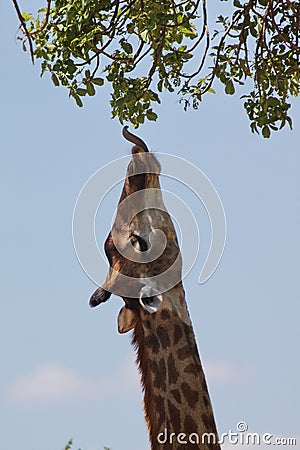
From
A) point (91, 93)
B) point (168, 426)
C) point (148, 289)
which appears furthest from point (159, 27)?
point (168, 426)

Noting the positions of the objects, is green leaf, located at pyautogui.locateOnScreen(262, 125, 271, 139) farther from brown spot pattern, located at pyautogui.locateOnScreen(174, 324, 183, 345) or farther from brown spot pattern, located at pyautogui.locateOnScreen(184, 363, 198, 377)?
brown spot pattern, located at pyautogui.locateOnScreen(184, 363, 198, 377)

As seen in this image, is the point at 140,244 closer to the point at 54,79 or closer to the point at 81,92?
the point at 81,92

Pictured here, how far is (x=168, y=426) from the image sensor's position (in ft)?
14.1

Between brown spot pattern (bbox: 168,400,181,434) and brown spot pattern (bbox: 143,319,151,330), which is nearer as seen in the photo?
brown spot pattern (bbox: 168,400,181,434)

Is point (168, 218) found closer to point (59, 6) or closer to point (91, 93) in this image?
point (91, 93)

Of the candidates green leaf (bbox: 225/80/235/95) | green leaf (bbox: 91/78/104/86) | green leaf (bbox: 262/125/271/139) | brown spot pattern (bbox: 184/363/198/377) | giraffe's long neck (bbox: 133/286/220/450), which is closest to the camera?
giraffe's long neck (bbox: 133/286/220/450)

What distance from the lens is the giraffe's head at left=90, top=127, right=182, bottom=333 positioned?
14.6 feet

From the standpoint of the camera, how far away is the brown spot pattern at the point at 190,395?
434 centimetres

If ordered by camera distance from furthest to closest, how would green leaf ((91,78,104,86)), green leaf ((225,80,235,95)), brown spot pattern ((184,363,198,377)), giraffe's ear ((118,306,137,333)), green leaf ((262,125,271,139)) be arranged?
green leaf ((225,80,235,95))
green leaf ((262,125,271,139))
green leaf ((91,78,104,86))
giraffe's ear ((118,306,137,333))
brown spot pattern ((184,363,198,377))

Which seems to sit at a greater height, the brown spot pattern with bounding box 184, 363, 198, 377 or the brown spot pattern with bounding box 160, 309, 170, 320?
the brown spot pattern with bounding box 160, 309, 170, 320

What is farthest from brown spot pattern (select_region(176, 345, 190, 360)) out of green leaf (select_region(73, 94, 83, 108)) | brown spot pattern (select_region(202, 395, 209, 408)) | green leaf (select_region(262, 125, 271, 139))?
green leaf (select_region(73, 94, 83, 108))

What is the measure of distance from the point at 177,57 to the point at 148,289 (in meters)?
1.91

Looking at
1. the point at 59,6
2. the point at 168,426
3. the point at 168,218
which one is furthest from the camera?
the point at 59,6

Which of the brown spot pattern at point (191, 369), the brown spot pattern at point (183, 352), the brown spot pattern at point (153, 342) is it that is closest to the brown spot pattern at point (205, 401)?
the brown spot pattern at point (191, 369)
